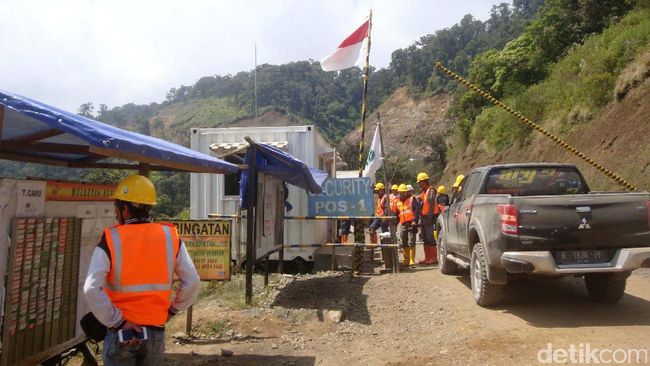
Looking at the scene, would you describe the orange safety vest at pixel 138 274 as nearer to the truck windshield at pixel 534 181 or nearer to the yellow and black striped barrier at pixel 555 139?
the truck windshield at pixel 534 181

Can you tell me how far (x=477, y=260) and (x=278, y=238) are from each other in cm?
353

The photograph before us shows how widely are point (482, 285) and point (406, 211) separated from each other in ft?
16.0

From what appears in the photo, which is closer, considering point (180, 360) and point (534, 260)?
point (180, 360)

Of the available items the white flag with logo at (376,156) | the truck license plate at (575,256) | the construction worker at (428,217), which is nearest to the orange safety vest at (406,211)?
the construction worker at (428,217)

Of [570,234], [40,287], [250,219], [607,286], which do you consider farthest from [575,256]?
[40,287]

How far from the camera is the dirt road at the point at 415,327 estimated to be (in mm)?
5477

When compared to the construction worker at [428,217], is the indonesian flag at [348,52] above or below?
above

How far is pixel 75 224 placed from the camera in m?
4.79

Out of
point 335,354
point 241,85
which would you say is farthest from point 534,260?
point 241,85

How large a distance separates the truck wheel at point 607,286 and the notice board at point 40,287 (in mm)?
6005

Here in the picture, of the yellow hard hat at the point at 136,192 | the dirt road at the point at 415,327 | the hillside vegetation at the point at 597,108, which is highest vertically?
the hillside vegetation at the point at 597,108

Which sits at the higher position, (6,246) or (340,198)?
(340,198)

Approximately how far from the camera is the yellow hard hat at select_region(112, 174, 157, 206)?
10.8 feet

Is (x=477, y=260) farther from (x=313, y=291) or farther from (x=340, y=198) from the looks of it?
(x=340, y=198)
